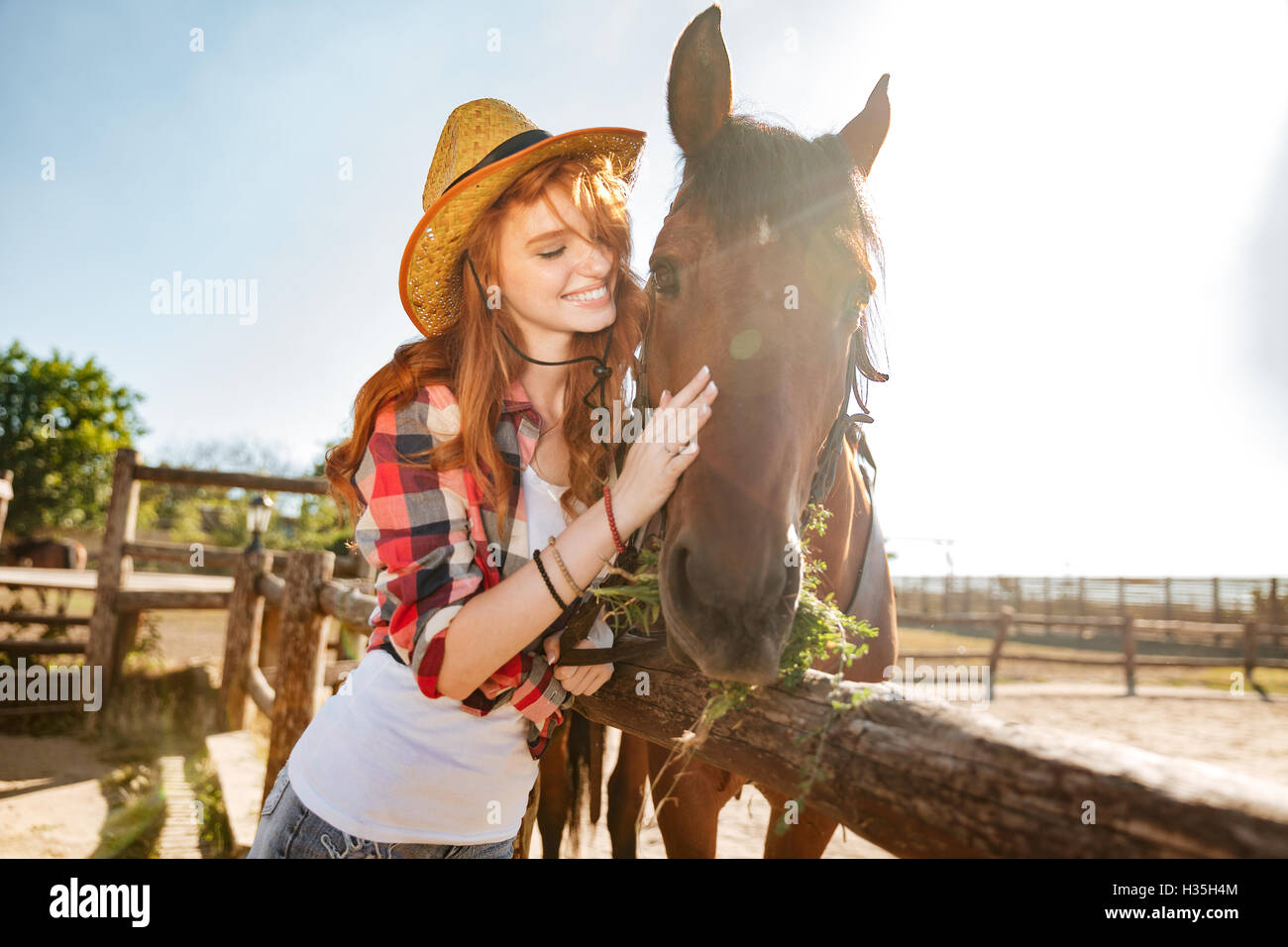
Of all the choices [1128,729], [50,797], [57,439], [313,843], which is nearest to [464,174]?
[313,843]

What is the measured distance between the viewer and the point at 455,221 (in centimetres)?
177

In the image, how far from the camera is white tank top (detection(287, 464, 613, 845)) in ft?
4.81

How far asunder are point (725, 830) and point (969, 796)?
467 cm

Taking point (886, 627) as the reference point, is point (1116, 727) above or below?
below

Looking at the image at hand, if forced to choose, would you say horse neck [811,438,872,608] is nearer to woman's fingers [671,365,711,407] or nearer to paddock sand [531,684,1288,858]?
woman's fingers [671,365,711,407]

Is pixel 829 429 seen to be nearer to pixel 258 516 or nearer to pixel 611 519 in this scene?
pixel 611 519

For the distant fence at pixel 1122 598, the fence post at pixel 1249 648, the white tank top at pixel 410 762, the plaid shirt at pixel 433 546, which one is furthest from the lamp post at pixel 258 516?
the fence post at pixel 1249 648

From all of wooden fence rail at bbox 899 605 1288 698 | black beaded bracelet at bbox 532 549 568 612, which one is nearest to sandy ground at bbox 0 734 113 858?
black beaded bracelet at bbox 532 549 568 612

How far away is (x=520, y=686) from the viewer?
1465 mm

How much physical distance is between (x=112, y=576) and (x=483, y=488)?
7.78 m

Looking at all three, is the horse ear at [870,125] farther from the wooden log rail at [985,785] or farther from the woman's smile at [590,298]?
the wooden log rail at [985,785]

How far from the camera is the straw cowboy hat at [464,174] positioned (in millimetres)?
1712
